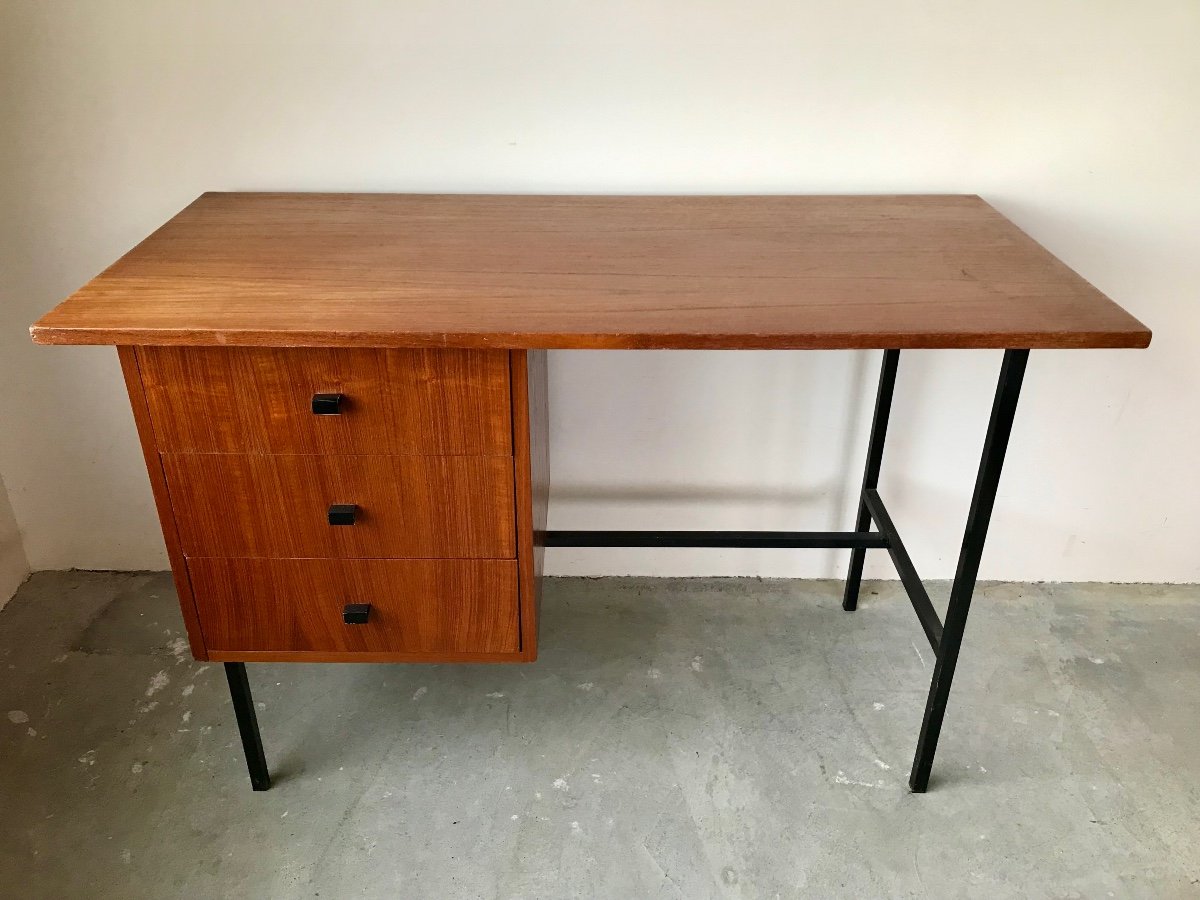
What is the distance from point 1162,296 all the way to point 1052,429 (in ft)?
1.14

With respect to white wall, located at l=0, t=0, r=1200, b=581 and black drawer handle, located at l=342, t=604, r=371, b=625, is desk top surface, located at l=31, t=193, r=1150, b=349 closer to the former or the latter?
white wall, located at l=0, t=0, r=1200, b=581

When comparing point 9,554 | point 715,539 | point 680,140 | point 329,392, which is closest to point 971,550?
point 715,539

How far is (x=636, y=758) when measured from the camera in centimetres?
176

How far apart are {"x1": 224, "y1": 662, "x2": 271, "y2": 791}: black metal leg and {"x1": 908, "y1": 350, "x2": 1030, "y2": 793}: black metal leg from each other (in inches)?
46.9

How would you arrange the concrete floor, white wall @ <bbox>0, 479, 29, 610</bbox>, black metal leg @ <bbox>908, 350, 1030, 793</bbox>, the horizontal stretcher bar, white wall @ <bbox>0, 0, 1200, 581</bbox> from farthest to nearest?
white wall @ <bbox>0, 479, 29, 610</bbox> → the horizontal stretcher bar → white wall @ <bbox>0, 0, 1200, 581</bbox> → the concrete floor → black metal leg @ <bbox>908, 350, 1030, 793</bbox>

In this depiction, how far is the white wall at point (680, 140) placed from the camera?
1.68 metres

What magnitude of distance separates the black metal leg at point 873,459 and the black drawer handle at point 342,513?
3.54 feet

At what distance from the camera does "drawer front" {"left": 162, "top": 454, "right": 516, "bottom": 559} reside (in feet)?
4.38

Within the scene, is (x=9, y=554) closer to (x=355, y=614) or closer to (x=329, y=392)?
(x=355, y=614)

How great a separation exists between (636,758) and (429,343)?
0.98 metres

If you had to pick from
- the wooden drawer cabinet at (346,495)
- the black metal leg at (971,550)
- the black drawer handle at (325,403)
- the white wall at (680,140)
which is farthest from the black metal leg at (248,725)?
the black metal leg at (971,550)

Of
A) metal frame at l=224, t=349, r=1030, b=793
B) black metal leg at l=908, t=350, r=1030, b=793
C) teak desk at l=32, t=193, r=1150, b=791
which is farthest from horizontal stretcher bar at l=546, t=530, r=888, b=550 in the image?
black metal leg at l=908, t=350, r=1030, b=793

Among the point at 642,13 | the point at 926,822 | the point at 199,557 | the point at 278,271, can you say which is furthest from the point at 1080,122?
the point at 199,557

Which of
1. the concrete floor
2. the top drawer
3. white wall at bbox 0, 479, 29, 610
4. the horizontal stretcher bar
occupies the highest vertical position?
the top drawer
